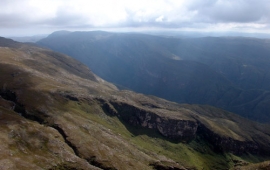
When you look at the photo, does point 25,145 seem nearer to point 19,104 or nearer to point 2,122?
point 2,122

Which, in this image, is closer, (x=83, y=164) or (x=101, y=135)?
(x=83, y=164)

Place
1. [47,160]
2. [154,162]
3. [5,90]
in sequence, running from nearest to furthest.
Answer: [47,160] < [154,162] < [5,90]

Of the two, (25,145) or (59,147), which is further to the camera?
(59,147)

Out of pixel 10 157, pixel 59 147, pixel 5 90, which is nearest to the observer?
pixel 10 157

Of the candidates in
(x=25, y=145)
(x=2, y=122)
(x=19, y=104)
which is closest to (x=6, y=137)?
(x=25, y=145)

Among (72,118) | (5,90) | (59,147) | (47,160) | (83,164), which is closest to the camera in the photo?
(47,160)

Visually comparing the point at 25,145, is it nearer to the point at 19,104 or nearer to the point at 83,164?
the point at 83,164

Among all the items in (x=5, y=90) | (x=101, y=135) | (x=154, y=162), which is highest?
(x=5, y=90)

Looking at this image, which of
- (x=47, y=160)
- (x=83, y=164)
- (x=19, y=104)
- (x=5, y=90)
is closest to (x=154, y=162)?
(x=83, y=164)

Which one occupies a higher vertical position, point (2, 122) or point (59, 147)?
point (2, 122)
